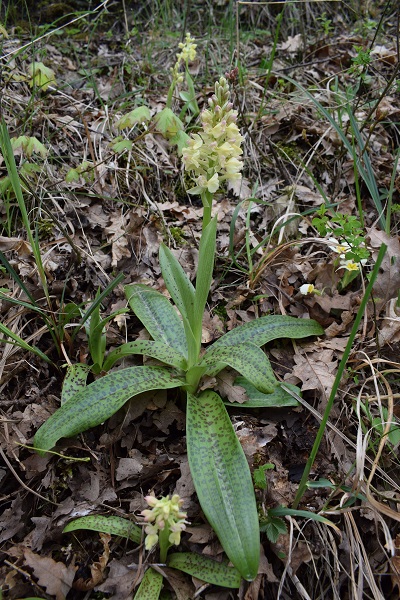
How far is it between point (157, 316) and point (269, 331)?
65cm

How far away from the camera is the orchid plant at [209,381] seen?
1872mm

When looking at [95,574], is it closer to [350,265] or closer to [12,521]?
[12,521]

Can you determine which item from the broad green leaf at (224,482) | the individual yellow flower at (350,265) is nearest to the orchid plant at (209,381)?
the broad green leaf at (224,482)

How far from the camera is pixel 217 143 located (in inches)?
81.2

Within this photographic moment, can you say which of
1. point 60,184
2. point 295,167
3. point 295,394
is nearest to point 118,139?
point 60,184

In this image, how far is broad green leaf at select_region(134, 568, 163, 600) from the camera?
69.1 inches

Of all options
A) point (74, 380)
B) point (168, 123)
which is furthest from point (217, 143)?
point (74, 380)

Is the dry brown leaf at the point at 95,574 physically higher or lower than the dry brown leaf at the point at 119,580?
higher

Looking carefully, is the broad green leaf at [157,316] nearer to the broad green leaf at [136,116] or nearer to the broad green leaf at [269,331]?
the broad green leaf at [269,331]

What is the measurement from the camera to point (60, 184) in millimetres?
3369

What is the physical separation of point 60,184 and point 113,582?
2593 millimetres

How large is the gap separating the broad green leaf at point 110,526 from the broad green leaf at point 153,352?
2.48 feet

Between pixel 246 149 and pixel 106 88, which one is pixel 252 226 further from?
pixel 106 88

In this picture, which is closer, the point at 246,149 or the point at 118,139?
the point at 118,139
